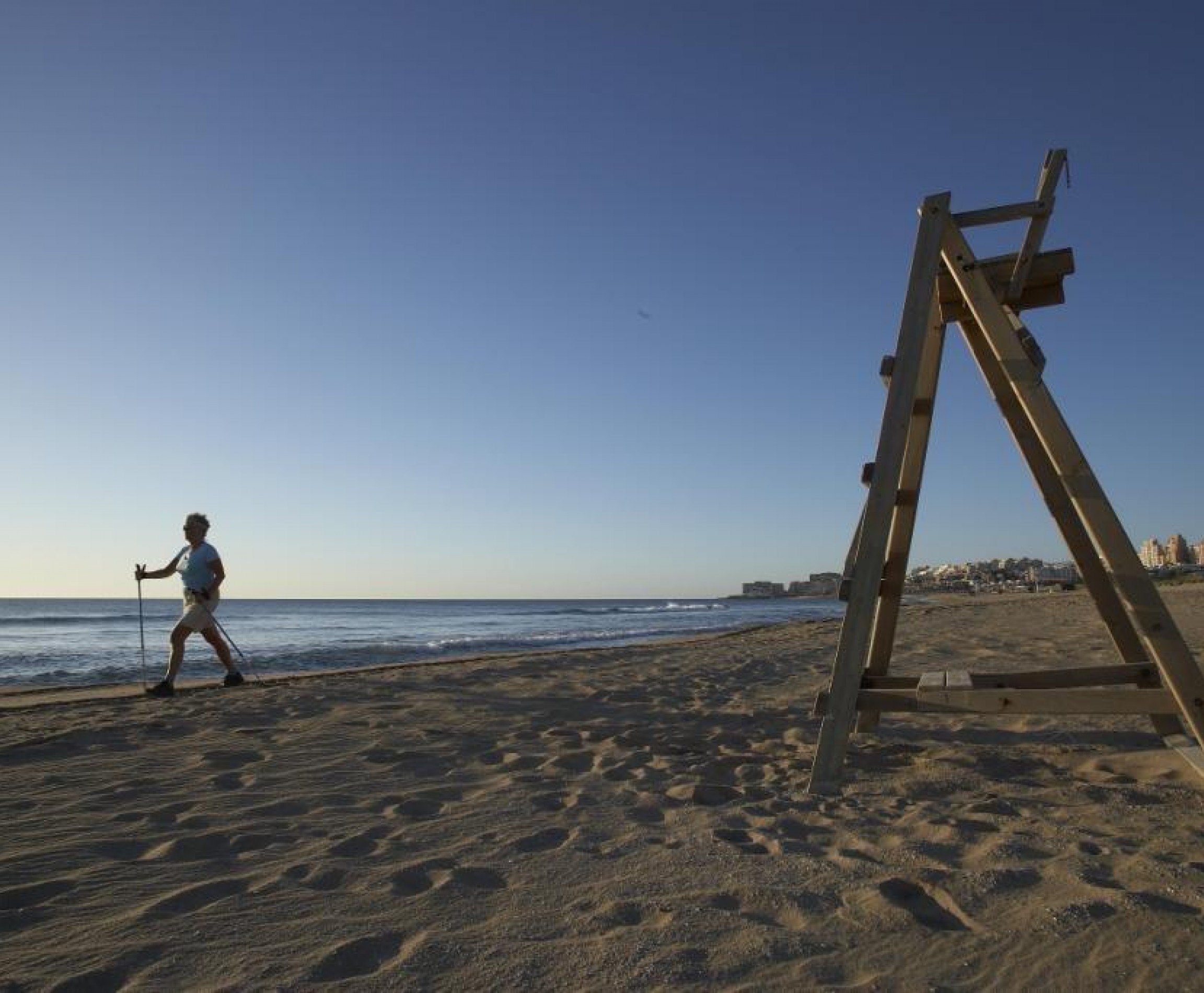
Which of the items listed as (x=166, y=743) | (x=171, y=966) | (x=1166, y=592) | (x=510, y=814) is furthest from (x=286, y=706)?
(x=1166, y=592)

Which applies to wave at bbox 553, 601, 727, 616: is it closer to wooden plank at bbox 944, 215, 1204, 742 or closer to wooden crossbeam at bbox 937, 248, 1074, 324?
wooden crossbeam at bbox 937, 248, 1074, 324

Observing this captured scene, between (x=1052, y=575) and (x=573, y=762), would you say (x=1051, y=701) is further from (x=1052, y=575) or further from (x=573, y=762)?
(x=1052, y=575)

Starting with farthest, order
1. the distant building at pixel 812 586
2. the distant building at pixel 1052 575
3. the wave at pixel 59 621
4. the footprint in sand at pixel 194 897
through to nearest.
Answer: the distant building at pixel 812 586, the distant building at pixel 1052 575, the wave at pixel 59 621, the footprint in sand at pixel 194 897

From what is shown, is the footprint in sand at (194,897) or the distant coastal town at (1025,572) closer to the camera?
the footprint in sand at (194,897)

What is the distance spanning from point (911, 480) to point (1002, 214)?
149cm

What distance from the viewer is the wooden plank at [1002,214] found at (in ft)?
12.7

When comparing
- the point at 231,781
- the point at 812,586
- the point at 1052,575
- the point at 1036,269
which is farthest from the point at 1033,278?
the point at 812,586

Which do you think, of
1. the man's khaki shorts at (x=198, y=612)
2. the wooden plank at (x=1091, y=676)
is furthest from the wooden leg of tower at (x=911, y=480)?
the man's khaki shorts at (x=198, y=612)

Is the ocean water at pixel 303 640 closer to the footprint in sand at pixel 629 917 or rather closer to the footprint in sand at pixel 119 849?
the footprint in sand at pixel 119 849

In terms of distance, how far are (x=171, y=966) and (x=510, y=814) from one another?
5.15 ft

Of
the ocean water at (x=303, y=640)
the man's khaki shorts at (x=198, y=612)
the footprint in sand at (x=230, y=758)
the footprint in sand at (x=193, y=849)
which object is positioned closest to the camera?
the footprint in sand at (x=193, y=849)

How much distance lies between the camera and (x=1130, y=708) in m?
3.49

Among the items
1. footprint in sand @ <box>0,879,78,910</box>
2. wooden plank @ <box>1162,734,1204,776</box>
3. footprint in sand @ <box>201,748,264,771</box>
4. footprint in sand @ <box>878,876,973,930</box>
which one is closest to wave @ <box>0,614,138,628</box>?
footprint in sand @ <box>201,748,264,771</box>

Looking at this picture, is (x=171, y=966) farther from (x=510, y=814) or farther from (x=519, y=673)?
(x=519, y=673)
